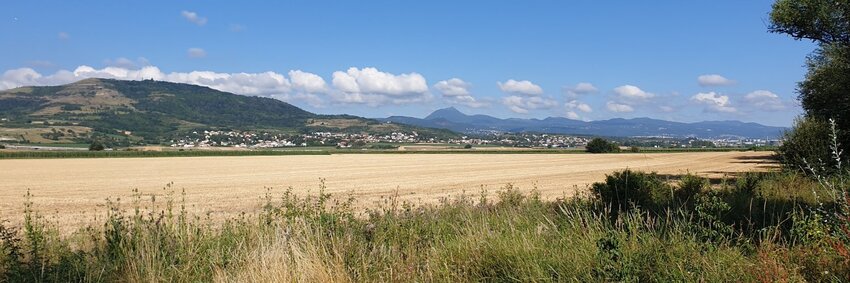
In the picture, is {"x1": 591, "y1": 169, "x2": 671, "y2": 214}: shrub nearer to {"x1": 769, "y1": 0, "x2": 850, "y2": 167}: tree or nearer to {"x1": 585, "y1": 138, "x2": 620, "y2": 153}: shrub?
{"x1": 769, "y1": 0, "x2": 850, "y2": 167}: tree

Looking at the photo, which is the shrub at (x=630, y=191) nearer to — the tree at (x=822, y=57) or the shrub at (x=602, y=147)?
the tree at (x=822, y=57)

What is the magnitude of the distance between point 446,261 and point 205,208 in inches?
865

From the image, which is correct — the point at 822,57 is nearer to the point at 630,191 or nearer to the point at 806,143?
the point at 806,143

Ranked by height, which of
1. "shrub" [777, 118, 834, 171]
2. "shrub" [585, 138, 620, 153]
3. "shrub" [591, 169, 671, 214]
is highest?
"shrub" [777, 118, 834, 171]

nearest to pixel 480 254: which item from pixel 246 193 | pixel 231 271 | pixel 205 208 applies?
pixel 231 271

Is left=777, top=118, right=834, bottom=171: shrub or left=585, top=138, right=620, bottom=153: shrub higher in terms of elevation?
left=777, top=118, right=834, bottom=171: shrub

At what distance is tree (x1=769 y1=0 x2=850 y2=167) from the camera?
77.8 feet

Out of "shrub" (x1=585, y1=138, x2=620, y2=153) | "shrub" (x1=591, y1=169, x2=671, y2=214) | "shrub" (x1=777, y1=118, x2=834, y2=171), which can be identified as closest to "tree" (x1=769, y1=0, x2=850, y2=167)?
Result: "shrub" (x1=777, y1=118, x2=834, y2=171)

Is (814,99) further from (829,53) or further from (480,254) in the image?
(480,254)

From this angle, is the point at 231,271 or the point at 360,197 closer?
the point at 231,271

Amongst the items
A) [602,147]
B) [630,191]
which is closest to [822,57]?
[630,191]

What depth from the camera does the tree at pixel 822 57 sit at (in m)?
23.7

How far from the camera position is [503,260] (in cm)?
568

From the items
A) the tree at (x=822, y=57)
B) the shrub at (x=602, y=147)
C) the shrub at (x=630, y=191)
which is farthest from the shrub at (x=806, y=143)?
the shrub at (x=602, y=147)
